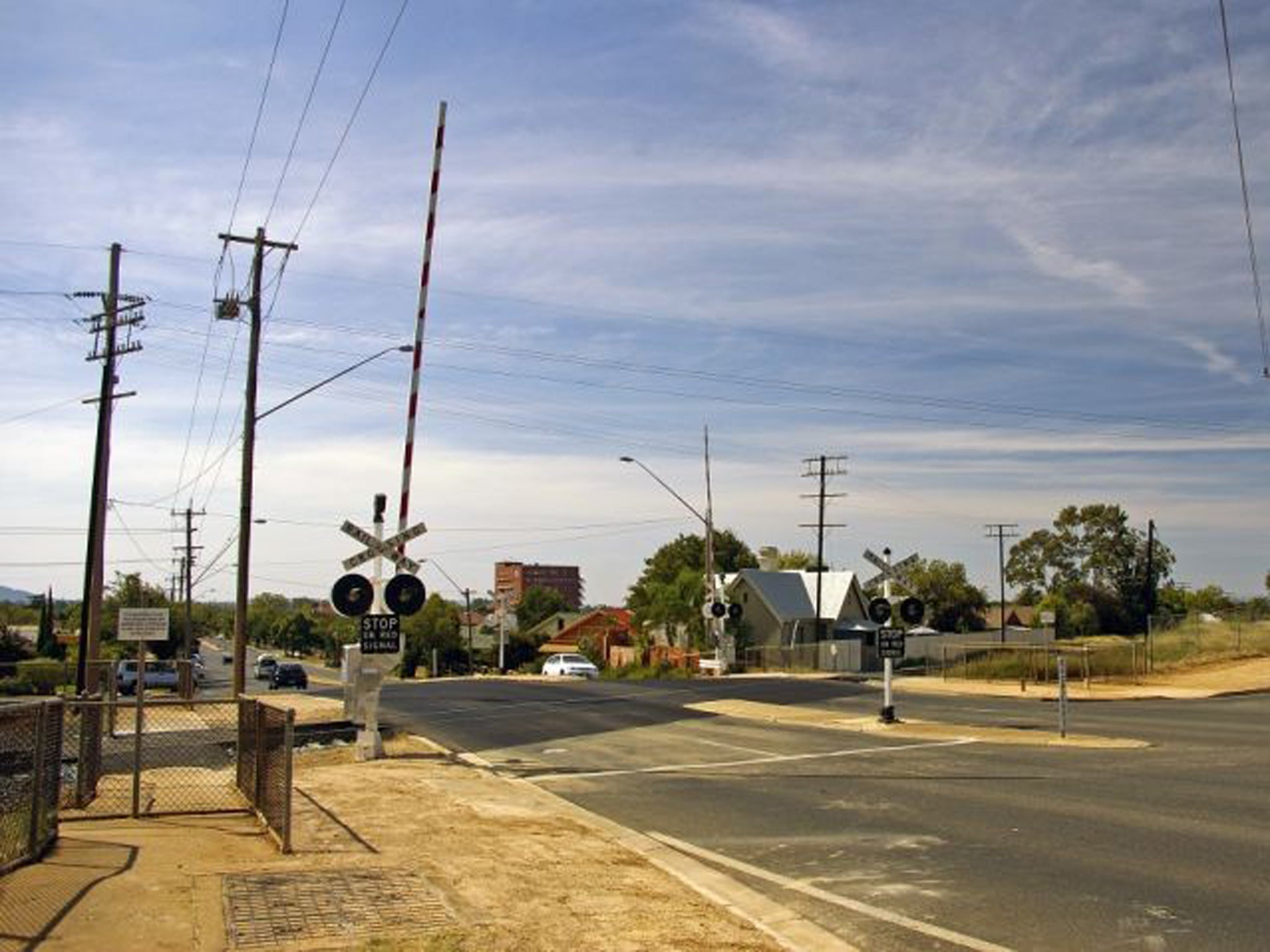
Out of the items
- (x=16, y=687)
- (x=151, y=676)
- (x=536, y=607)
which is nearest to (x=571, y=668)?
(x=151, y=676)

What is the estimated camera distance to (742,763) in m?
18.2

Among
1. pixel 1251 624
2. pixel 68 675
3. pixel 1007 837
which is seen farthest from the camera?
pixel 1251 624

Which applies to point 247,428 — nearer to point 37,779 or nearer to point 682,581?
point 37,779

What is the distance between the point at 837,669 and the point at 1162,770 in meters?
40.4

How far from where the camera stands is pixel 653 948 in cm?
736

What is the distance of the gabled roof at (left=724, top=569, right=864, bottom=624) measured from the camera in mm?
68125

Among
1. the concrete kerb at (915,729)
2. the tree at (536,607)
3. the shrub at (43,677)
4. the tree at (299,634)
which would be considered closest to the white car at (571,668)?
the shrub at (43,677)

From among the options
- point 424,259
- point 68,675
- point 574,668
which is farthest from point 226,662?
point 424,259

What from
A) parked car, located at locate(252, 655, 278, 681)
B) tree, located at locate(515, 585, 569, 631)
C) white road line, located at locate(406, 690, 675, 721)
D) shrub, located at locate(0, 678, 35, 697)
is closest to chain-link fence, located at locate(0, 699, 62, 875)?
white road line, located at locate(406, 690, 675, 721)

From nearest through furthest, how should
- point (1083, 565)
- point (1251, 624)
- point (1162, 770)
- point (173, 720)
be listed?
point (1162, 770) → point (173, 720) → point (1251, 624) → point (1083, 565)

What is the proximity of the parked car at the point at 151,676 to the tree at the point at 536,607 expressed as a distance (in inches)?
3925

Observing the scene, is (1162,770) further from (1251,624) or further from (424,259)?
(1251,624)

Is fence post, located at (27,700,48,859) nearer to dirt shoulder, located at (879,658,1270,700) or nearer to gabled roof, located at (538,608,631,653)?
dirt shoulder, located at (879,658,1270,700)

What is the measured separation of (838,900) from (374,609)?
9.92 meters
